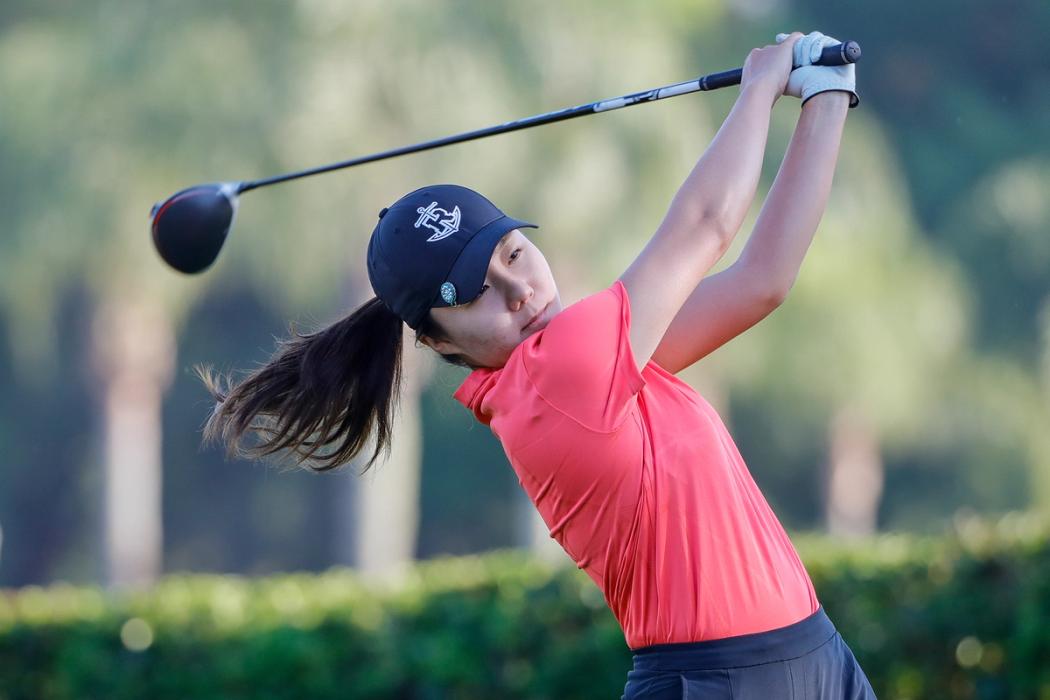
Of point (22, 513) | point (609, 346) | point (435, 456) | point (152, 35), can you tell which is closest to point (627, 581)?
point (609, 346)

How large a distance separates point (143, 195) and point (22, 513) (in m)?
12.5

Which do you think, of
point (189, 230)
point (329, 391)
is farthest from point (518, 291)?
point (189, 230)

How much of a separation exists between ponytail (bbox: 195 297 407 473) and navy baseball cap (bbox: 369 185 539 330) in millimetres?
235

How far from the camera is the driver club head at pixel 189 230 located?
399 centimetres

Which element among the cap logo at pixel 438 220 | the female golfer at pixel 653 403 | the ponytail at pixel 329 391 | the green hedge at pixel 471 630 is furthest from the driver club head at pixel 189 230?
the green hedge at pixel 471 630

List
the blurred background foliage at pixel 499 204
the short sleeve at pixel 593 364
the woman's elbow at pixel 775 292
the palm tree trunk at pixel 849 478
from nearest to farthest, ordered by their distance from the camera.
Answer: the short sleeve at pixel 593 364
the woman's elbow at pixel 775 292
the blurred background foliage at pixel 499 204
the palm tree trunk at pixel 849 478

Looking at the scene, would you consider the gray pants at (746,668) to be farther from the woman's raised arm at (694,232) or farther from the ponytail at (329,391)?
the ponytail at (329,391)

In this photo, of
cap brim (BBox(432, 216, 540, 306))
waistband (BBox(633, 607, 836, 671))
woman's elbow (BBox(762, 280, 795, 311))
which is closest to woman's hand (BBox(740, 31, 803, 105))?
woman's elbow (BBox(762, 280, 795, 311))

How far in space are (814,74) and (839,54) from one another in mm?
68

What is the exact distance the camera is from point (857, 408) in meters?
18.3

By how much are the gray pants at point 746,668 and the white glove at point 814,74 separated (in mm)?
979

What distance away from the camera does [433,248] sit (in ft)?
8.87

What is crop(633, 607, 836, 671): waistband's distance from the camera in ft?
8.48

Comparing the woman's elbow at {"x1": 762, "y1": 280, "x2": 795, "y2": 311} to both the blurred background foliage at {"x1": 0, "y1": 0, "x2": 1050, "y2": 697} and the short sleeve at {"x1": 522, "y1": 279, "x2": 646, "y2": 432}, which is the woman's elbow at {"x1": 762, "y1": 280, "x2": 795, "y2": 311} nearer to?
the short sleeve at {"x1": 522, "y1": 279, "x2": 646, "y2": 432}
